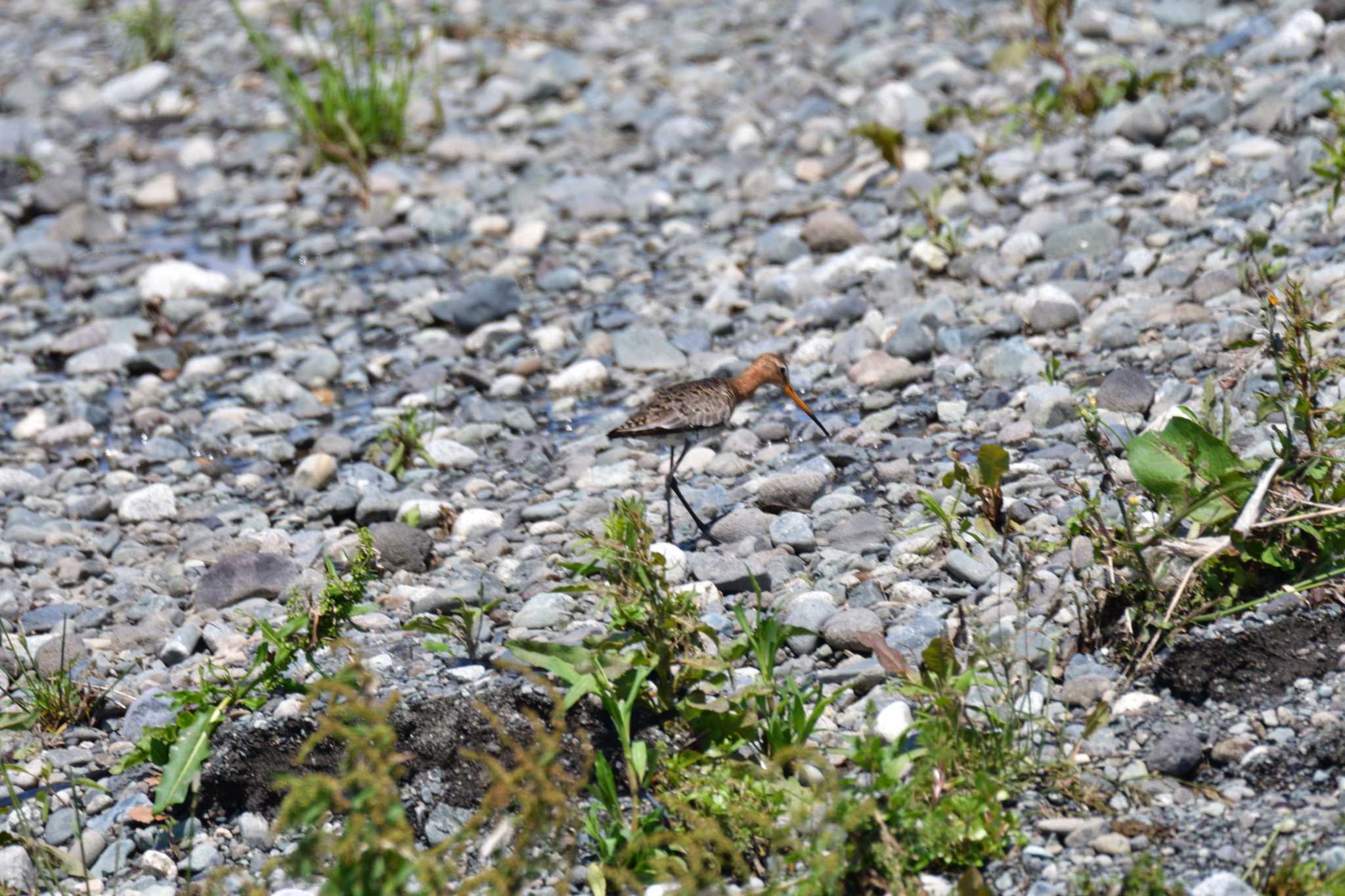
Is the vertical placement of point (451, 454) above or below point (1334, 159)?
below

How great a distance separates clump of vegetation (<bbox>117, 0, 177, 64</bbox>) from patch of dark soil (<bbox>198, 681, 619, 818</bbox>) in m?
9.91

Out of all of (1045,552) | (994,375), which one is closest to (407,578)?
(1045,552)

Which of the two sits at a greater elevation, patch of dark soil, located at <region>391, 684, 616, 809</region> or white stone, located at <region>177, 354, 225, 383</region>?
patch of dark soil, located at <region>391, 684, 616, 809</region>

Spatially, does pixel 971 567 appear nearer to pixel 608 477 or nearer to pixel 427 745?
pixel 427 745

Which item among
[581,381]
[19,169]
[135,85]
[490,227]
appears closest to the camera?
[581,381]

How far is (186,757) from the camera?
14.3 feet

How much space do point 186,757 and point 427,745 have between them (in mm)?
736

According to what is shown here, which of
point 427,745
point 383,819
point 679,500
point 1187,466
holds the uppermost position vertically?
point 383,819

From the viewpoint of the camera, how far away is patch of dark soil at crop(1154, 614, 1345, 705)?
4211 mm

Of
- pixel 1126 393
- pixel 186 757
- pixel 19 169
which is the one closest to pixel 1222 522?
pixel 1126 393

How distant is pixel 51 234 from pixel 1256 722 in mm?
8722

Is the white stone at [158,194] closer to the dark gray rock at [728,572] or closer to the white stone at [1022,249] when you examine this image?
the white stone at [1022,249]

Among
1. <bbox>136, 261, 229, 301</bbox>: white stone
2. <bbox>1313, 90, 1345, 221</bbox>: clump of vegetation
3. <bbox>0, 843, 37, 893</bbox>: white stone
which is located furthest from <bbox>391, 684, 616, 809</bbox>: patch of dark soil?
<bbox>136, 261, 229, 301</bbox>: white stone

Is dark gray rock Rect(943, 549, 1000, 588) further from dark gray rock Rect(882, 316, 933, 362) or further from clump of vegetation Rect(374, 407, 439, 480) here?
clump of vegetation Rect(374, 407, 439, 480)
